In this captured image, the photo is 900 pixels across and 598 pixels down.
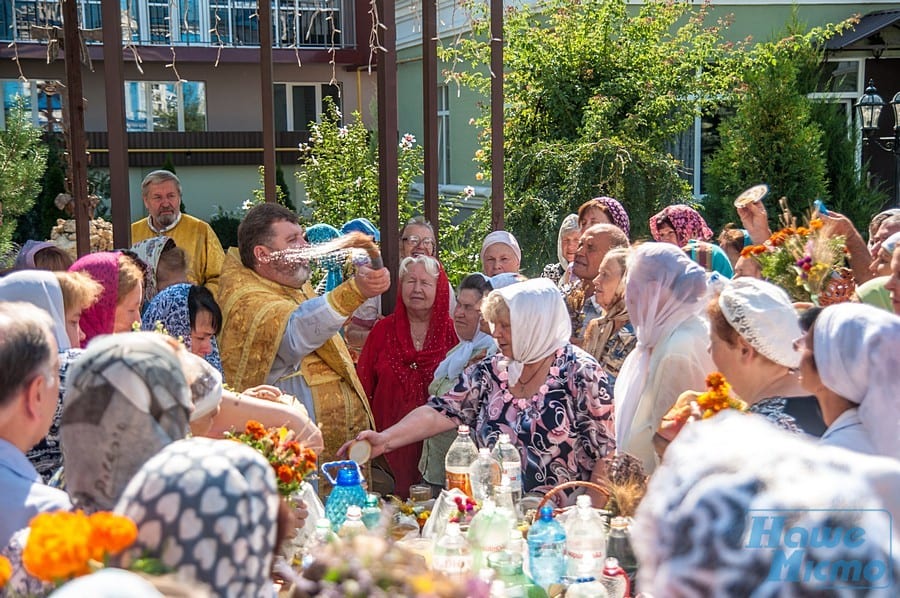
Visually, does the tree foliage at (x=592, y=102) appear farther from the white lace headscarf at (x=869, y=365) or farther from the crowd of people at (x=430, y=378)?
the white lace headscarf at (x=869, y=365)

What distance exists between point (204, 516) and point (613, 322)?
130 inches

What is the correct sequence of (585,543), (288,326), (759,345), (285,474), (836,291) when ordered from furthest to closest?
(836,291) → (288,326) → (759,345) → (585,543) → (285,474)

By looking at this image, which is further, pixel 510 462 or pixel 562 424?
pixel 562 424

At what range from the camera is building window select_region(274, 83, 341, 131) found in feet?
64.3

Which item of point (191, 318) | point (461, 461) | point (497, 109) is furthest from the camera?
point (497, 109)

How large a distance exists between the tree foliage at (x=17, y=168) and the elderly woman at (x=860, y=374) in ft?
36.9

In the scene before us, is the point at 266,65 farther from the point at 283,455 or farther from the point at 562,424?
the point at 283,455

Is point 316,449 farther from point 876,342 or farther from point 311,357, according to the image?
point 876,342

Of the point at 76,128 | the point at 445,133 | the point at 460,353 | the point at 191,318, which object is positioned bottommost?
the point at 460,353

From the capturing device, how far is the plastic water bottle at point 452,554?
298cm

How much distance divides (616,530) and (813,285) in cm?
215

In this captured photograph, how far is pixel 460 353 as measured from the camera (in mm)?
5160

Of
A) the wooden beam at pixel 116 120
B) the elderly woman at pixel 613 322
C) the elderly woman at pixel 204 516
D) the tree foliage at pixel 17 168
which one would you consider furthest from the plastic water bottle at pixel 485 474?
the tree foliage at pixel 17 168

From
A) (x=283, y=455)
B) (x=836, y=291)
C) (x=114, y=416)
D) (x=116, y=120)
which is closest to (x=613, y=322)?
(x=836, y=291)
